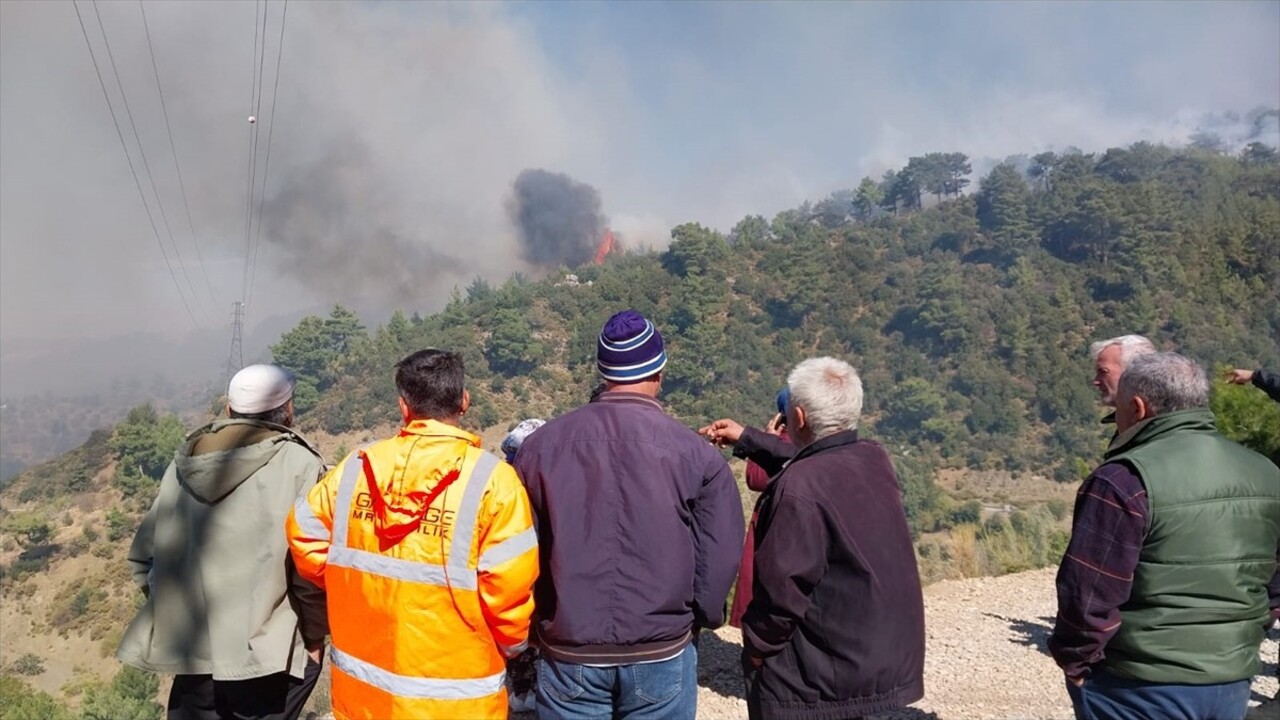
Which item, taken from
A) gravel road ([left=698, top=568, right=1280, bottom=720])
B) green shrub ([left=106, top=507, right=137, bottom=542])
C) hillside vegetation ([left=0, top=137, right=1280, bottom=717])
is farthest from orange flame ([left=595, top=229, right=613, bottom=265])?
gravel road ([left=698, top=568, right=1280, bottom=720])

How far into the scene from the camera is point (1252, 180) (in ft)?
243

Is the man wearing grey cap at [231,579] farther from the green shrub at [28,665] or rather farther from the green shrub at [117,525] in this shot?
the green shrub at [117,525]

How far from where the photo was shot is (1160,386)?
2.25 meters

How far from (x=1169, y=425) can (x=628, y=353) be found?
1.43 meters

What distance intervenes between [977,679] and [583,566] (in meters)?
3.72

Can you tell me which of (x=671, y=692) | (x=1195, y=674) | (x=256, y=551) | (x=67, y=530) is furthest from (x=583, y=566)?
(x=67, y=530)

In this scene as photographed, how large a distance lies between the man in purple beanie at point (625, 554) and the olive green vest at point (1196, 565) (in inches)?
40.7

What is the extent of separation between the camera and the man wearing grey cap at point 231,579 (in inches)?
91.5

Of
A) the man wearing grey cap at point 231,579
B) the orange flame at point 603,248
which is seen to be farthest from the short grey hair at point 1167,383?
the orange flame at point 603,248

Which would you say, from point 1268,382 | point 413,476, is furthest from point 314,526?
point 1268,382

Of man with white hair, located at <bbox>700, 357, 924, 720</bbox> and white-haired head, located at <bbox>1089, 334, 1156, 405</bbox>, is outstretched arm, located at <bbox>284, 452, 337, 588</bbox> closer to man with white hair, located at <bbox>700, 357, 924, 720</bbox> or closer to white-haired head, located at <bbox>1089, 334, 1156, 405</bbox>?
man with white hair, located at <bbox>700, 357, 924, 720</bbox>

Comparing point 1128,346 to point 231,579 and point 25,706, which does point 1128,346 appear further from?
point 25,706

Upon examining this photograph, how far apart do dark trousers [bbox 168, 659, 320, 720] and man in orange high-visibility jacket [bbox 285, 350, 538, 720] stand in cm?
43

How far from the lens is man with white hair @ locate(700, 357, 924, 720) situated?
6.92ft
